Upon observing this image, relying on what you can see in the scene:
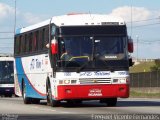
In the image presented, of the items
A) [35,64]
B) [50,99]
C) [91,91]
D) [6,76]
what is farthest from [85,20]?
[6,76]

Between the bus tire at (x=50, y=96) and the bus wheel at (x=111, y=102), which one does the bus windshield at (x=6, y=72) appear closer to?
the bus tire at (x=50, y=96)

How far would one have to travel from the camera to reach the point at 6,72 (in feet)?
201

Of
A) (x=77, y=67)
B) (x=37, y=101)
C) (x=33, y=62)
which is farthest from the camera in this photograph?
(x=37, y=101)

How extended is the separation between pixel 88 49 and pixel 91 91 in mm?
1620

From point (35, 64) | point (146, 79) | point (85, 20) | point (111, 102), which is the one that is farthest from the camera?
point (146, 79)

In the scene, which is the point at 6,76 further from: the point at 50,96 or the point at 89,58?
the point at 89,58

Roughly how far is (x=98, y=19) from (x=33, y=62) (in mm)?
5082

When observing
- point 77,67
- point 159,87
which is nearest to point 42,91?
point 77,67

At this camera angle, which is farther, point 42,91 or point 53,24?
point 42,91

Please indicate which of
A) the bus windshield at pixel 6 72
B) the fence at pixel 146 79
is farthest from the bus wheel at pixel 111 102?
the fence at pixel 146 79

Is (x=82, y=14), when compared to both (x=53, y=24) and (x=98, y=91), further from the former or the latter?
(x=98, y=91)

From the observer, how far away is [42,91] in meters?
30.0

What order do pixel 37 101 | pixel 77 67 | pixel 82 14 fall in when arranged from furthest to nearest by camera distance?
pixel 37 101
pixel 82 14
pixel 77 67

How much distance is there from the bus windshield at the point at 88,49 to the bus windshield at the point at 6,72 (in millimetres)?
34582
